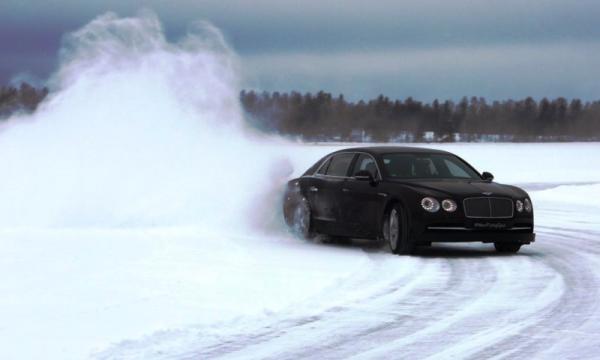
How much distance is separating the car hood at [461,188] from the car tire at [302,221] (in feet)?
7.45

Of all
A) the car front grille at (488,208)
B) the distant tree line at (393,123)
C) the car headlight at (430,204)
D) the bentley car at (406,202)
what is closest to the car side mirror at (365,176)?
the bentley car at (406,202)

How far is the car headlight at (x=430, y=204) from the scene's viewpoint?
13359 mm

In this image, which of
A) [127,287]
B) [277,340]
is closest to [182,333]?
[277,340]

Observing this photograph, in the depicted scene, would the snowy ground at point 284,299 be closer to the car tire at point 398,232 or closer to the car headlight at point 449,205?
the car tire at point 398,232

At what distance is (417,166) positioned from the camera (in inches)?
581

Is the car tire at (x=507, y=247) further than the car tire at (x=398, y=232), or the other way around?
the car tire at (x=507, y=247)

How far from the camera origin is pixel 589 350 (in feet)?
23.6

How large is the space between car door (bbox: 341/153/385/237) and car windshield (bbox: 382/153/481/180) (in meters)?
0.22

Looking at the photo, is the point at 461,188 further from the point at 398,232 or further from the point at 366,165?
the point at 366,165

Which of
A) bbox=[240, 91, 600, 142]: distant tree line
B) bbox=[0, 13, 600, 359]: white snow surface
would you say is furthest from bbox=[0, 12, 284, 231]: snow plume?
bbox=[240, 91, 600, 142]: distant tree line

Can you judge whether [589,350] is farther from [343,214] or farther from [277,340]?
[343,214]

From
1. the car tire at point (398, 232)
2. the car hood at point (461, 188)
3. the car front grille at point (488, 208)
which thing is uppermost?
the car hood at point (461, 188)

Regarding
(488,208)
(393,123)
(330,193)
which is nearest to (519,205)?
(488,208)

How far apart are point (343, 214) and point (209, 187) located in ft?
22.4
